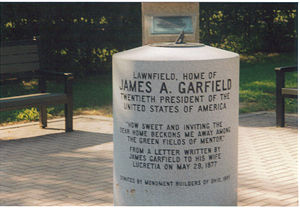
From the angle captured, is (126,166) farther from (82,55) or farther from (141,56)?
(82,55)

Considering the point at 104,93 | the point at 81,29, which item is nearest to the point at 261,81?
the point at 104,93

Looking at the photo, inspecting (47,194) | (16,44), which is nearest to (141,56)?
(47,194)

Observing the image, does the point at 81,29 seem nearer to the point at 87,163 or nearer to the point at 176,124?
the point at 87,163

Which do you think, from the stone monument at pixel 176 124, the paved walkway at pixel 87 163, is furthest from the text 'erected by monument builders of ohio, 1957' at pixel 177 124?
the paved walkway at pixel 87 163

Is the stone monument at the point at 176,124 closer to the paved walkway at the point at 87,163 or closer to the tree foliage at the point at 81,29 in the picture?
the paved walkway at the point at 87,163

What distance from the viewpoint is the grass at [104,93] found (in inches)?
395

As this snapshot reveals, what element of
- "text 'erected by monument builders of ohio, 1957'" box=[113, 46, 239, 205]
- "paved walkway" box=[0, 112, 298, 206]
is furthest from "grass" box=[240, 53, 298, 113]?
"text 'erected by monument builders of ohio, 1957'" box=[113, 46, 239, 205]

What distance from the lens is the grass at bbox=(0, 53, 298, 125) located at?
32.9ft

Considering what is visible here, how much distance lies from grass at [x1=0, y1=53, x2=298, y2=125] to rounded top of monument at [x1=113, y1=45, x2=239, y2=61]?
507 cm

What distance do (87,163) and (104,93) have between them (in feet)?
16.5

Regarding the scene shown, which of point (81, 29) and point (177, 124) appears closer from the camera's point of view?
point (177, 124)

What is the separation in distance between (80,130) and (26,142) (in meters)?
1.01

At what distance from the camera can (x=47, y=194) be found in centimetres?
572

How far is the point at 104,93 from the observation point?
11.9 metres
